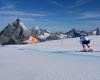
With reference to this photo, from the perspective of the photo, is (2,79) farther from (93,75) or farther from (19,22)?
(19,22)

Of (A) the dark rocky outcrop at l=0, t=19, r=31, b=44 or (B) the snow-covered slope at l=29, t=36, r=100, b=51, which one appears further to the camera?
(A) the dark rocky outcrop at l=0, t=19, r=31, b=44

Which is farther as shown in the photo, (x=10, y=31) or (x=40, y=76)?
(x=10, y=31)

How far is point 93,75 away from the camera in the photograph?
729 cm

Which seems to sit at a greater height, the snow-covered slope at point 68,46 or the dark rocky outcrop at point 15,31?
the dark rocky outcrop at point 15,31

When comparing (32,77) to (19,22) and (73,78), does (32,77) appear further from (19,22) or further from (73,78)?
(19,22)

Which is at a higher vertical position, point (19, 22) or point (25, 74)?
point (19, 22)

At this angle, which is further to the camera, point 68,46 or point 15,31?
point 15,31

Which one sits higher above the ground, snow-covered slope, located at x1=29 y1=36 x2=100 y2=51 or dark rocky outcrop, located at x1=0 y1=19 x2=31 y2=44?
dark rocky outcrop, located at x1=0 y1=19 x2=31 y2=44

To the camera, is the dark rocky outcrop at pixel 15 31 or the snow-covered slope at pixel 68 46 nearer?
the snow-covered slope at pixel 68 46

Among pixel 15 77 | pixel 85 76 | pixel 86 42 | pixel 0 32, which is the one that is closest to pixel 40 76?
pixel 15 77

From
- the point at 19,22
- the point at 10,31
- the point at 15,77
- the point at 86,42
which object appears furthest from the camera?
the point at 19,22

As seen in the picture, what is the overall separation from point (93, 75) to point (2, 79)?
2603 millimetres

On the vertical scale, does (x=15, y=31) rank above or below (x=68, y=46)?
above

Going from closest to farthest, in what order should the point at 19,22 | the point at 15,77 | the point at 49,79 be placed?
the point at 49,79
the point at 15,77
the point at 19,22
